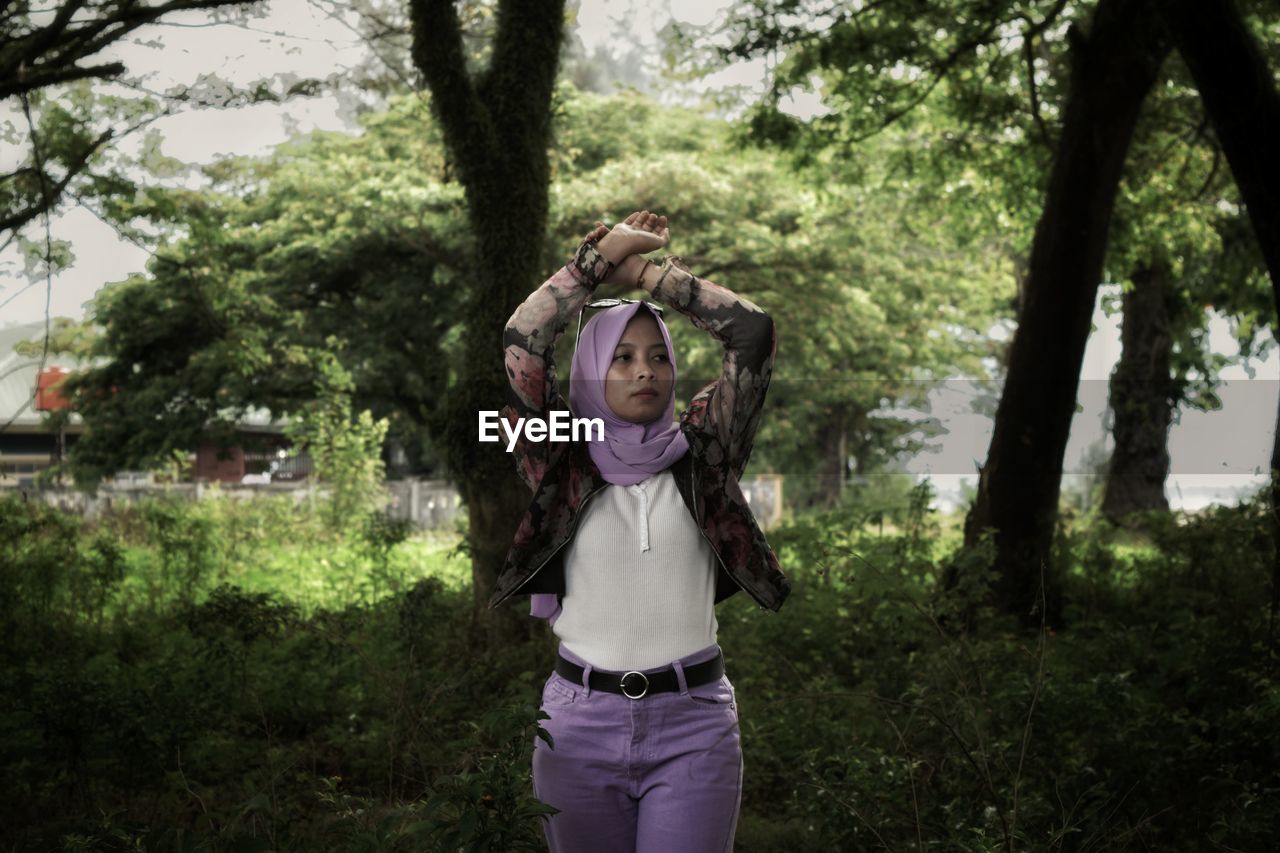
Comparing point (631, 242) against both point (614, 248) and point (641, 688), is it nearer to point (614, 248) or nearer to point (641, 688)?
point (614, 248)

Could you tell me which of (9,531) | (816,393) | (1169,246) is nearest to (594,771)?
(9,531)

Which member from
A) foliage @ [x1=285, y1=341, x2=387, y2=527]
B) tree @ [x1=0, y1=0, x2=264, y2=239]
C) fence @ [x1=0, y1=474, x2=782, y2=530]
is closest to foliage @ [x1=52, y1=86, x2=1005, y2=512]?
foliage @ [x1=285, y1=341, x2=387, y2=527]

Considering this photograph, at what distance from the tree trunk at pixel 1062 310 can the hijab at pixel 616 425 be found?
8.71 m

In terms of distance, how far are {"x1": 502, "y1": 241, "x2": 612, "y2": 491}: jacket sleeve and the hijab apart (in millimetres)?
74

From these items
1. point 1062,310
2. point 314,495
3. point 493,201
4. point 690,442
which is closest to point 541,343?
point 690,442

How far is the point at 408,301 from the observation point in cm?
2506

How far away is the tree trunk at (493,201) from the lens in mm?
9383

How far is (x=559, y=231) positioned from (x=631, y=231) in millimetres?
22217

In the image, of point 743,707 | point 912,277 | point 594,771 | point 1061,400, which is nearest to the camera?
point 594,771

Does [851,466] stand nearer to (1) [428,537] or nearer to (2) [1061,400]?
(1) [428,537]

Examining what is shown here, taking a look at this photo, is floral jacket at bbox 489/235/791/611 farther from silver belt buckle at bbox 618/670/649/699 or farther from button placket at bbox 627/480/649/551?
silver belt buckle at bbox 618/670/649/699

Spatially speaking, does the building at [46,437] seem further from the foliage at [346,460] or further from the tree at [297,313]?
the foliage at [346,460]

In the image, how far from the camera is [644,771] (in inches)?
118

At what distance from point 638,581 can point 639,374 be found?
0.48m
